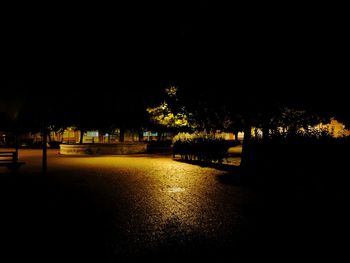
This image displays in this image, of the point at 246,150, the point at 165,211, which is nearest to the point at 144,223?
the point at 165,211

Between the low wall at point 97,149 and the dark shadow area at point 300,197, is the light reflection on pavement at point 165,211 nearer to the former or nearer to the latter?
the dark shadow area at point 300,197

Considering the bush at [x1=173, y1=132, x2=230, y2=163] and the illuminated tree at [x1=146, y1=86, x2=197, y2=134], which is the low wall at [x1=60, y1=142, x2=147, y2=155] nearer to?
the illuminated tree at [x1=146, y1=86, x2=197, y2=134]

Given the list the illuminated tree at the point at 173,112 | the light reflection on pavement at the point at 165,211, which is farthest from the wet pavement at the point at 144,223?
the illuminated tree at the point at 173,112

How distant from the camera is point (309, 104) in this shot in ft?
56.7

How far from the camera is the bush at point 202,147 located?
1762 centimetres

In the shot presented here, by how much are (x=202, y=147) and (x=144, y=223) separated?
41.0ft

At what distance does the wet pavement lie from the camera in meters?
4.63

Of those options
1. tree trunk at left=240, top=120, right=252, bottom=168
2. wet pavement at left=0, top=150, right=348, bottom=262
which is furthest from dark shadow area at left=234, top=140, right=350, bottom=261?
tree trunk at left=240, top=120, right=252, bottom=168

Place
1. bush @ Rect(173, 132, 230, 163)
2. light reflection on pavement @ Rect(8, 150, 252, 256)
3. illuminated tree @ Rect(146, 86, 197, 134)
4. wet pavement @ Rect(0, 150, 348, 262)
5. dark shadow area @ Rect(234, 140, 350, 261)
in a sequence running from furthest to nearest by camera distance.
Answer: illuminated tree @ Rect(146, 86, 197, 134) < bush @ Rect(173, 132, 230, 163) < light reflection on pavement @ Rect(8, 150, 252, 256) < dark shadow area @ Rect(234, 140, 350, 261) < wet pavement @ Rect(0, 150, 348, 262)

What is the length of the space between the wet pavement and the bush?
23.1 ft

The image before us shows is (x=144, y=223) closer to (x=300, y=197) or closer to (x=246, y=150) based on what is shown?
(x=300, y=197)

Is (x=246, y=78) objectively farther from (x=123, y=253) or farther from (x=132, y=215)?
(x=123, y=253)

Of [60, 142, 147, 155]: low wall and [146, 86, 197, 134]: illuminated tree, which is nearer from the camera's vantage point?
[146, 86, 197, 134]: illuminated tree

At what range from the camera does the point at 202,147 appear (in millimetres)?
18422
